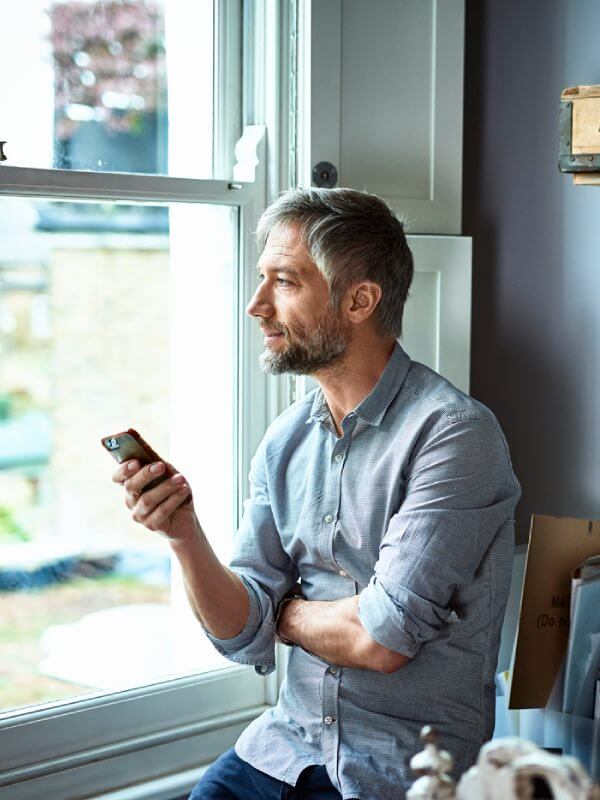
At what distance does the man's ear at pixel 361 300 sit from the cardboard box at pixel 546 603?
0.44 m

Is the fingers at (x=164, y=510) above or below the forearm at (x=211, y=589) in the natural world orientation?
above

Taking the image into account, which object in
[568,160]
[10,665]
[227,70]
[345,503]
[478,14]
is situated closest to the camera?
[345,503]

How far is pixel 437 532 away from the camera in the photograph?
1471 millimetres

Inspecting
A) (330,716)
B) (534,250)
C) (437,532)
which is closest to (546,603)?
(437,532)

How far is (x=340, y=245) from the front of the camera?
5.40ft

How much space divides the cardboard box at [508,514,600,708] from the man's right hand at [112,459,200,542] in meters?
0.55

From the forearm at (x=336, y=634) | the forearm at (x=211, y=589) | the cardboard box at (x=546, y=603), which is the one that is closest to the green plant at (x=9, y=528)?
the forearm at (x=211, y=589)

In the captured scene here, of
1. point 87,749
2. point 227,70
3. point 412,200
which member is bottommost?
point 87,749

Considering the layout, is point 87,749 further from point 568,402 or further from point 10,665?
point 568,402

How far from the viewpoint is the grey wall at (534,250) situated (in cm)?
204

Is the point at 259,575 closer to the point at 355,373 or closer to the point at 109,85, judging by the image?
the point at 355,373

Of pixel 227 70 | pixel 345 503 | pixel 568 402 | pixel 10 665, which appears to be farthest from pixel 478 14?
pixel 10 665

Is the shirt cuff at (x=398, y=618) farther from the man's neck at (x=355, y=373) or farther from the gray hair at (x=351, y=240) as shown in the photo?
the gray hair at (x=351, y=240)

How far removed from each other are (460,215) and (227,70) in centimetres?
57
